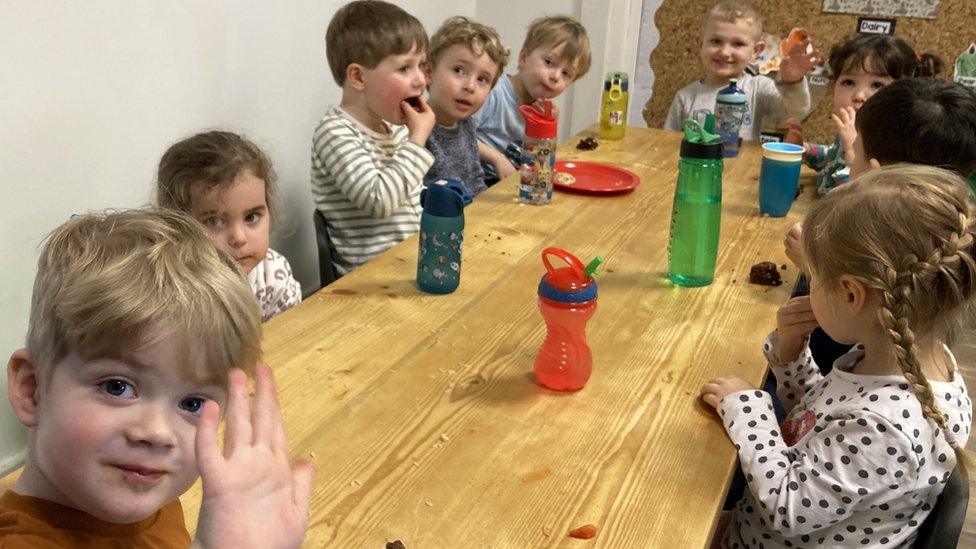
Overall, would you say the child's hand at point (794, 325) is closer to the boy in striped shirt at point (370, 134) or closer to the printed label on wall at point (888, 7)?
the boy in striped shirt at point (370, 134)

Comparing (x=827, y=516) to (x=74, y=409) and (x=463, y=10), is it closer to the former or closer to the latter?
(x=74, y=409)

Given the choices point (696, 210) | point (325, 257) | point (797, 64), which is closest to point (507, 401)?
point (696, 210)

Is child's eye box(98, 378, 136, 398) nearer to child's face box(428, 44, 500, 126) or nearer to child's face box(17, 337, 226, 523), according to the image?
child's face box(17, 337, 226, 523)

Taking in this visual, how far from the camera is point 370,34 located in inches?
84.2

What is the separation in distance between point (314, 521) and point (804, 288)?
4.91 ft

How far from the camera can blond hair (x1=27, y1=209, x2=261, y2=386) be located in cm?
71

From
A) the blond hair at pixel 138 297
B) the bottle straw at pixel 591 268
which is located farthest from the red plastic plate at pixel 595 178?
the blond hair at pixel 138 297

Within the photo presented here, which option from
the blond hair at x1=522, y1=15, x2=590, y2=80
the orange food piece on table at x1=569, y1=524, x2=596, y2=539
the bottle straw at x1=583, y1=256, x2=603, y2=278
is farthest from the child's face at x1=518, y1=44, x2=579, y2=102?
the orange food piece on table at x1=569, y1=524, x2=596, y2=539

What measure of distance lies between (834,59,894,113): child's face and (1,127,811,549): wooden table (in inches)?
40.5

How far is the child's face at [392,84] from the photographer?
2156 millimetres

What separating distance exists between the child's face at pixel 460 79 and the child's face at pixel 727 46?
103 centimetres

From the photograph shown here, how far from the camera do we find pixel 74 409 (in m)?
0.70

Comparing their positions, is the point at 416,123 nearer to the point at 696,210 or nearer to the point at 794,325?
the point at 696,210

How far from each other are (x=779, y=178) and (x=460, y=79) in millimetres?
968
